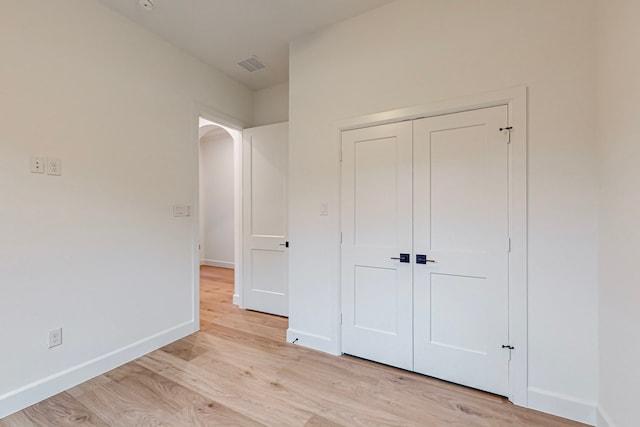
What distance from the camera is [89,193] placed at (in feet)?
7.06

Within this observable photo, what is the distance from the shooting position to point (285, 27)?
254 centimetres

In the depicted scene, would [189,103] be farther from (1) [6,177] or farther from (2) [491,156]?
(2) [491,156]

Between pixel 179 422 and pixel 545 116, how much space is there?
9.71 ft

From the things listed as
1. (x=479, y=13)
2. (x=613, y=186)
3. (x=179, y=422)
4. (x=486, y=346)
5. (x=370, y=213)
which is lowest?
(x=179, y=422)

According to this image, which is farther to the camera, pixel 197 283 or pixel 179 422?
pixel 197 283

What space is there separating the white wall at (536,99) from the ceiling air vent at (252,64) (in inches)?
38.3

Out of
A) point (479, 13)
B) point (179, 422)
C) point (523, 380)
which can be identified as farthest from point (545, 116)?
point (179, 422)

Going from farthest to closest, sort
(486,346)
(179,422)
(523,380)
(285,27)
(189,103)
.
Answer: (189,103), (285,27), (486,346), (523,380), (179,422)

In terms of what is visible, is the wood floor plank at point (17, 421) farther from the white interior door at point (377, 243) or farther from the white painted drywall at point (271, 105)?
the white painted drywall at point (271, 105)

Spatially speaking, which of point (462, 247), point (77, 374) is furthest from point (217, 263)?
point (462, 247)

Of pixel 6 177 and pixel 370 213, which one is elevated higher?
pixel 6 177

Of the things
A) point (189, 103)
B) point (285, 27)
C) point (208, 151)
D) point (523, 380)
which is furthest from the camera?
point (208, 151)

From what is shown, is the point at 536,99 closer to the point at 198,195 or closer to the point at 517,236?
the point at 517,236

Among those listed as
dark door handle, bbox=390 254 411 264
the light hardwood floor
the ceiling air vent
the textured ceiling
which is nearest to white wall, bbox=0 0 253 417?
the textured ceiling
